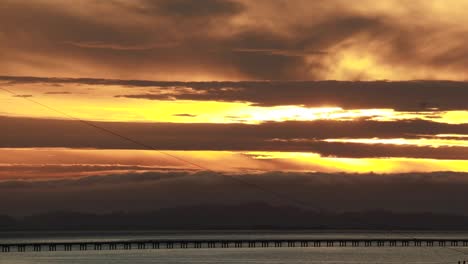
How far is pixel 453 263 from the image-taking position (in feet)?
655

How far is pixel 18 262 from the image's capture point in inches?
7844

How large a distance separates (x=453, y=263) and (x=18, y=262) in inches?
3530
